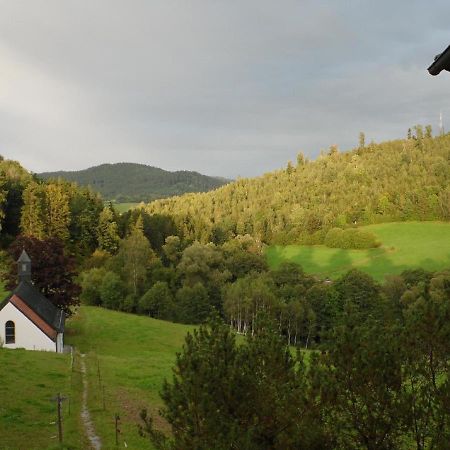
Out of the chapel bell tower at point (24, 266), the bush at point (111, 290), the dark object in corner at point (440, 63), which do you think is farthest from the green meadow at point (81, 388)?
the bush at point (111, 290)

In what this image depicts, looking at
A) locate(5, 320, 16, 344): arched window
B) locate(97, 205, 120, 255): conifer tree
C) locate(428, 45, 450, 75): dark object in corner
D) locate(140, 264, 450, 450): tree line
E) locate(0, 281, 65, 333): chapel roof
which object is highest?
locate(428, 45, 450, 75): dark object in corner

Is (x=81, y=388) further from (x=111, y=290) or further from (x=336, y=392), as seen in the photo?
(x=111, y=290)

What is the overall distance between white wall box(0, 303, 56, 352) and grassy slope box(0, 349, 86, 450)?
415 cm

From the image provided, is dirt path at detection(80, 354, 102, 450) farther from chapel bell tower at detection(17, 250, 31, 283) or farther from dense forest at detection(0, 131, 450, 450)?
chapel bell tower at detection(17, 250, 31, 283)

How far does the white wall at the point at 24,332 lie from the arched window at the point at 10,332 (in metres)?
0.25

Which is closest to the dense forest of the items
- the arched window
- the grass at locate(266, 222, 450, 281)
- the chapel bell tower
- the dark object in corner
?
the chapel bell tower

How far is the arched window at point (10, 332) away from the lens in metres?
43.8

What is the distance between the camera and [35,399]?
27.0 metres

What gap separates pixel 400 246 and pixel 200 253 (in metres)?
58.0

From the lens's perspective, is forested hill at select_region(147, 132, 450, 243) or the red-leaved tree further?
forested hill at select_region(147, 132, 450, 243)

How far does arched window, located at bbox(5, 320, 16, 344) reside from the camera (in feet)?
144

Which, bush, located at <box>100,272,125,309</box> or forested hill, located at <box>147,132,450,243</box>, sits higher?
forested hill, located at <box>147,132,450,243</box>

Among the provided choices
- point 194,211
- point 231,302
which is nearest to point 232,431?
point 231,302

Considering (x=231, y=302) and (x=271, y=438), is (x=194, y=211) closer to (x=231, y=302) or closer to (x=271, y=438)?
(x=231, y=302)
